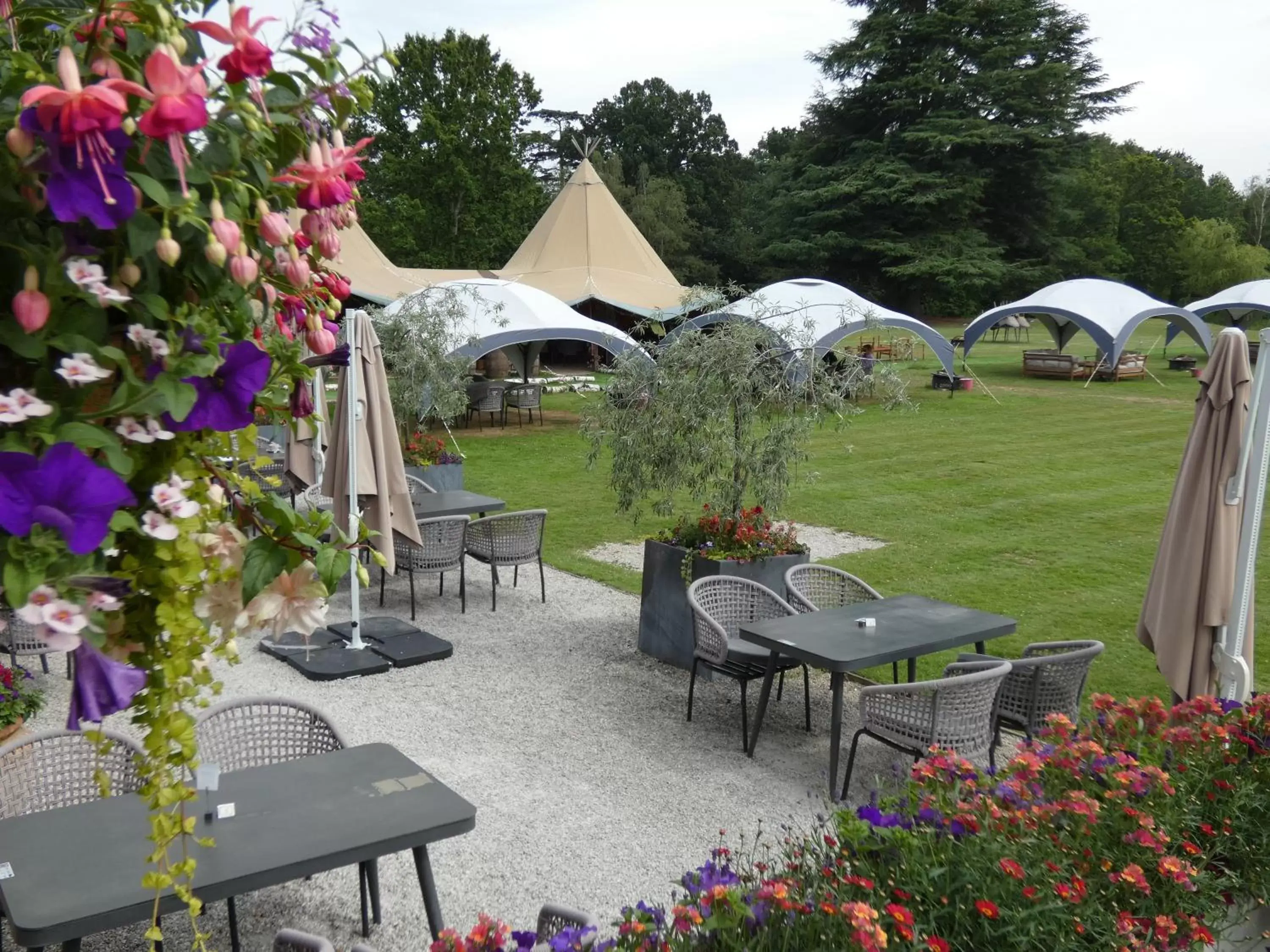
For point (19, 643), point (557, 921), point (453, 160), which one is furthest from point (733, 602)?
point (453, 160)

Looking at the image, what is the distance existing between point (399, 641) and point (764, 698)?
308 cm

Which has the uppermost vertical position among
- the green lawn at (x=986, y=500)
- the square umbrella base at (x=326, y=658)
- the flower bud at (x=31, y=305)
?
the flower bud at (x=31, y=305)

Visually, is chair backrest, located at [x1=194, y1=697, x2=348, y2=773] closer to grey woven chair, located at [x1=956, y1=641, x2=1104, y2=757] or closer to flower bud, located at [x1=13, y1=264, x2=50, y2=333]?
grey woven chair, located at [x1=956, y1=641, x2=1104, y2=757]

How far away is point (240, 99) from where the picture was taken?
1006 mm

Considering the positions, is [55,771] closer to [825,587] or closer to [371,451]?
[371,451]

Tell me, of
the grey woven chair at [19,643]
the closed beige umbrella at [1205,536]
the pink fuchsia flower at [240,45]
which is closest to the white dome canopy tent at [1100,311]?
the closed beige umbrella at [1205,536]

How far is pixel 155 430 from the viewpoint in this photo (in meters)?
0.99

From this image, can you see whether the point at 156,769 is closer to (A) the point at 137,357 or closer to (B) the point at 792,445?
(A) the point at 137,357

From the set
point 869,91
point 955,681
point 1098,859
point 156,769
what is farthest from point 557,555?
point 869,91

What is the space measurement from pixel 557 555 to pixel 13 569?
33.1ft

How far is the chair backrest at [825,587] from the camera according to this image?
7.36 m

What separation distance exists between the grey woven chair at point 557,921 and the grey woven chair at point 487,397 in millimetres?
18445

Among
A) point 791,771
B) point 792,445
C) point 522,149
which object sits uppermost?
point 522,149

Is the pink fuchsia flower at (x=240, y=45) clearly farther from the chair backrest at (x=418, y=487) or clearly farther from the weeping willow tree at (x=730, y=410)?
the chair backrest at (x=418, y=487)
